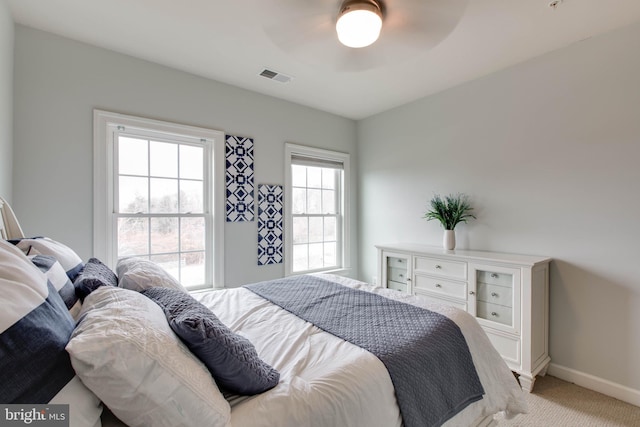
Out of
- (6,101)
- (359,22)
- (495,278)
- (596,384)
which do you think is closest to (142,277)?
(359,22)

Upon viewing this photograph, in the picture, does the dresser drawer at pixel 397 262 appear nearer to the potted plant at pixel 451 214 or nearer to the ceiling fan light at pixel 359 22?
the potted plant at pixel 451 214

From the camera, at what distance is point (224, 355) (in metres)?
0.90

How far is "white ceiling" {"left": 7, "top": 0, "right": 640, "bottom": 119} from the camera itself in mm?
1816

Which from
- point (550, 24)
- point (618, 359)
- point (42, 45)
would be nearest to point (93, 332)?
point (42, 45)

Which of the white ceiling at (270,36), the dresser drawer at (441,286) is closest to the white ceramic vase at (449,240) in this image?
the dresser drawer at (441,286)

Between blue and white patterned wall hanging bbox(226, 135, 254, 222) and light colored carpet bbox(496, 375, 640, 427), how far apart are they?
2642 millimetres

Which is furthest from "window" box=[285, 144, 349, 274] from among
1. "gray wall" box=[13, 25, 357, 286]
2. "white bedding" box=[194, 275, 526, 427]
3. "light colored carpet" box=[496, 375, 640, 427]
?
"light colored carpet" box=[496, 375, 640, 427]

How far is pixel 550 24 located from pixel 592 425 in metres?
2.67

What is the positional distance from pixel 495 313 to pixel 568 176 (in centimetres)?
125

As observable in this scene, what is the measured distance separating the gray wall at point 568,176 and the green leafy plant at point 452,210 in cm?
9

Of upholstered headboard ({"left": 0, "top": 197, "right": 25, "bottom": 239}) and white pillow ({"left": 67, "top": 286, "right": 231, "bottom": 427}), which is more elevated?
upholstered headboard ({"left": 0, "top": 197, "right": 25, "bottom": 239})

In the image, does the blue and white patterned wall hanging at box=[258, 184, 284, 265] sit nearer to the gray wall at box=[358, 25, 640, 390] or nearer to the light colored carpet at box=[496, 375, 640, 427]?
the gray wall at box=[358, 25, 640, 390]

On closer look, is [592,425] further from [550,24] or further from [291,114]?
[291,114]

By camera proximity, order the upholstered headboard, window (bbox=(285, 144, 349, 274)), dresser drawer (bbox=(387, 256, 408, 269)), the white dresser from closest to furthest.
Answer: the upholstered headboard < the white dresser < dresser drawer (bbox=(387, 256, 408, 269)) < window (bbox=(285, 144, 349, 274))
